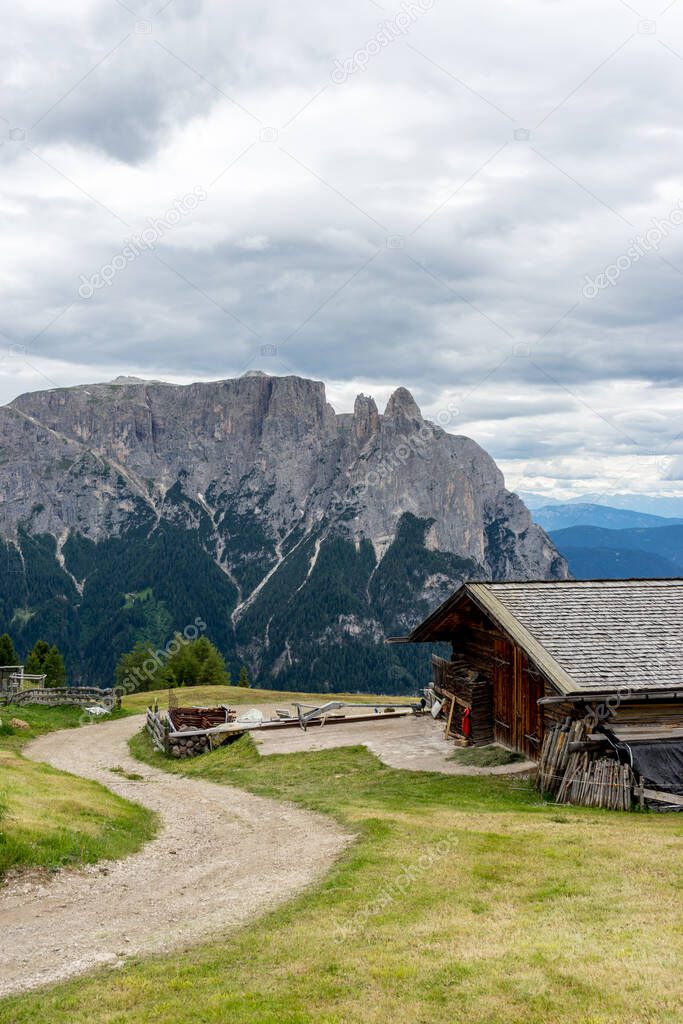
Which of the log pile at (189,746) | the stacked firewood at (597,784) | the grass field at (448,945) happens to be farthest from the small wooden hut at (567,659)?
the log pile at (189,746)

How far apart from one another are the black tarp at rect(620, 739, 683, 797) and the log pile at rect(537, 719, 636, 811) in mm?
624

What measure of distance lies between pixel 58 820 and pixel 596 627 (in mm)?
17909

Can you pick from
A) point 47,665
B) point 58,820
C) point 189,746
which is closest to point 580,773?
point 58,820

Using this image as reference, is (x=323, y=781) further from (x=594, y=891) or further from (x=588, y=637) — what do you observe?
(x=594, y=891)

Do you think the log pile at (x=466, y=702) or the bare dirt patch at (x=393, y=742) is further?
the log pile at (x=466, y=702)

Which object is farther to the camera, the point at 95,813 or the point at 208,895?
the point at 95,813

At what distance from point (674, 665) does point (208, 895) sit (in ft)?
53.9

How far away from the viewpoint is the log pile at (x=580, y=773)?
825 inches

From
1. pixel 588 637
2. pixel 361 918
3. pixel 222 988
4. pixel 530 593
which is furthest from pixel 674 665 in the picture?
pixel 222 988

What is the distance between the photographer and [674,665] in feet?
78.0

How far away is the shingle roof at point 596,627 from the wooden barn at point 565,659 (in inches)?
1.5

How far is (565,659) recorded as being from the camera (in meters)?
23.5

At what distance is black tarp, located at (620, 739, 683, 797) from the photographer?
847 inches

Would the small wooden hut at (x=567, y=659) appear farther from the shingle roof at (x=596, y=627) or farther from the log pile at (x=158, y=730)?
the log pile at (x=158, y=730)
